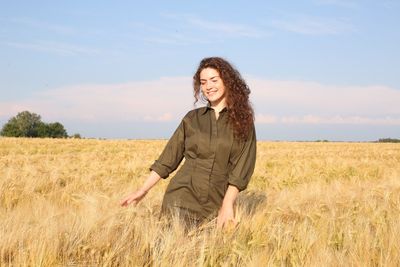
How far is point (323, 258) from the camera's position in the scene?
2.72 meters

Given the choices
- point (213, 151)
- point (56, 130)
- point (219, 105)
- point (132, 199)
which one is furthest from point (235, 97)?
point (56, 130)

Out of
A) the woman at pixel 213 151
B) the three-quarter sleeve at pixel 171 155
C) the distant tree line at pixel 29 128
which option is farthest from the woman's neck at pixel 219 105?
the distant tree line at pixel 29 128

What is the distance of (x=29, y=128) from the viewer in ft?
226

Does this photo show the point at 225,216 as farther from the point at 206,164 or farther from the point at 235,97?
the point at 235,97

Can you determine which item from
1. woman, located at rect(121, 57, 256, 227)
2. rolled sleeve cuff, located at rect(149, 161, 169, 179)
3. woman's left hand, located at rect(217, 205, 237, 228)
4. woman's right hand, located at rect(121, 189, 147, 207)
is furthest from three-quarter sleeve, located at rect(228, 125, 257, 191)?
woman's right hand, located at rect(121, 189, 147, 207)

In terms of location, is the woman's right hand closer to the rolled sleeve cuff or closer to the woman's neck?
the rolled sleeve cuff

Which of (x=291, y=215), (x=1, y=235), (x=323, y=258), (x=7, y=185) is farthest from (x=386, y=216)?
(x=7, y=185)

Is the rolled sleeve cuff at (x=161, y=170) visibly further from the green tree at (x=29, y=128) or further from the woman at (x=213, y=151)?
the green tree at (x=29, y=128)

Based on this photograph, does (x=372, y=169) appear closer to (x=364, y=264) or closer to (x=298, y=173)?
(x=298, y=173)

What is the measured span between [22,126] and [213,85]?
68133mm

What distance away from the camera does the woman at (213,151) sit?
3.83m

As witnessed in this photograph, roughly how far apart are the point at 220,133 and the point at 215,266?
60.4 inches

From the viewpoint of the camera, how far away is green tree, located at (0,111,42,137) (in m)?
67.2

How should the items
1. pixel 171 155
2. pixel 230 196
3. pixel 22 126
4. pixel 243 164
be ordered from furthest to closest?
pixel 22 126, pixel 171 155, pixel 243 164, pixel 230 196
